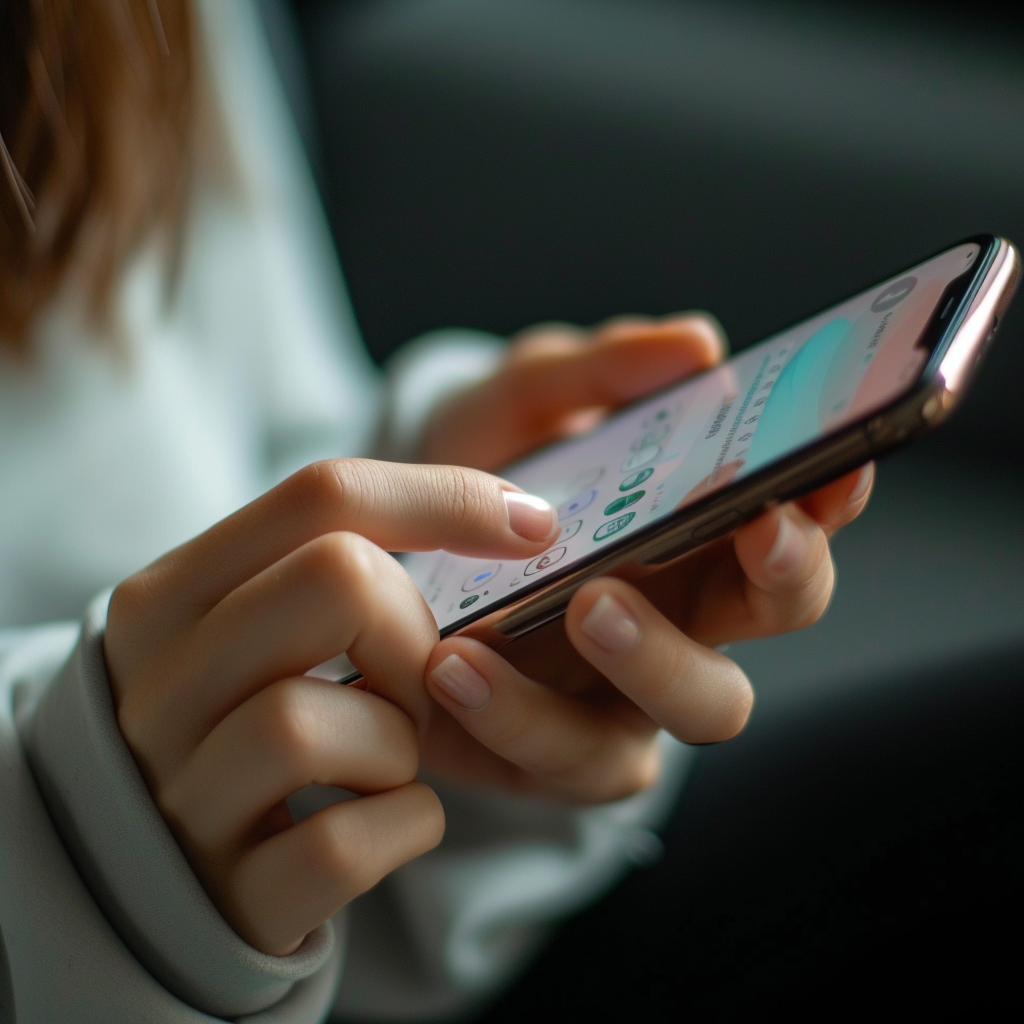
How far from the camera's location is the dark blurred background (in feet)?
1.22

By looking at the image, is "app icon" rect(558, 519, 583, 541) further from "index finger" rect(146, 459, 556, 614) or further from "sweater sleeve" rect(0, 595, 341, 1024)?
"sweater sleeve" rect(0, 595, 341, 1024)

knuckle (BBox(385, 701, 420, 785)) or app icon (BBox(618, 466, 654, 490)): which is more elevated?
app icon (BBox(618, 466, 654, 490))

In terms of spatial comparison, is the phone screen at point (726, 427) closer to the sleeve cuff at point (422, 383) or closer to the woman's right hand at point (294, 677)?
the woman's right hand at point (294, 677)

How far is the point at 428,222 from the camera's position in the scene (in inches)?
33.8

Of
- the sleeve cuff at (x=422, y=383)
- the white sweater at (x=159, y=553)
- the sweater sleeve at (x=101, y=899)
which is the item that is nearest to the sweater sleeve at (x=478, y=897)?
the white sweater at (x=159, y=553)

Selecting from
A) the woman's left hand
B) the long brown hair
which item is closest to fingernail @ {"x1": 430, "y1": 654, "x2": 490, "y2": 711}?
the woman's left hand

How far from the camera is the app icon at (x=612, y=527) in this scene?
0.28 metres

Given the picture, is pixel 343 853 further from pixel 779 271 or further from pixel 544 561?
pixel 779 271

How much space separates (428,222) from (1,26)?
0.53m

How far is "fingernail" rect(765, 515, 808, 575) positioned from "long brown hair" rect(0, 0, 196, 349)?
1.11 ft

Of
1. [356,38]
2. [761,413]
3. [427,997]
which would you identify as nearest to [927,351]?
[761,413]

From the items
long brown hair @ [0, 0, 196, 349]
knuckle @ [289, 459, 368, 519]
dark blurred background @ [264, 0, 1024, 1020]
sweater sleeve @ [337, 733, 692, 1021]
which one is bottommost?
sweater sleeve @ [337, 733, 692, 1021]

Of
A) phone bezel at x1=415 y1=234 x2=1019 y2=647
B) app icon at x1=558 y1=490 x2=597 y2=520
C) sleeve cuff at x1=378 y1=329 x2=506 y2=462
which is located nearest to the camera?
phone bezel at x1=415 y1=234 x2=1019 y2=647

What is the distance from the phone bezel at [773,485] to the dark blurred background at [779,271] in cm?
20
